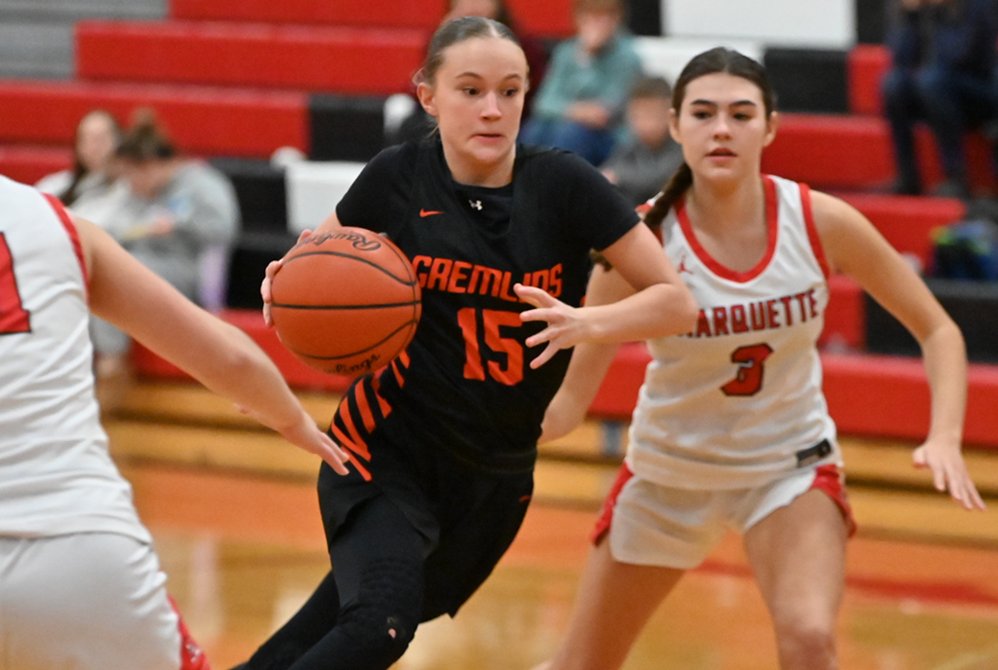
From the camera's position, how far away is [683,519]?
140 inches

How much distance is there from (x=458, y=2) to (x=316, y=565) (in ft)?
9.33

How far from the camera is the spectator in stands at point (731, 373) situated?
3.49 m

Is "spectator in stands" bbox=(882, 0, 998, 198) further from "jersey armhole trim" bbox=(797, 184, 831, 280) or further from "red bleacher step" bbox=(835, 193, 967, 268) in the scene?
"jersey armhole trim" bbox=(797, 184, 831, 280)

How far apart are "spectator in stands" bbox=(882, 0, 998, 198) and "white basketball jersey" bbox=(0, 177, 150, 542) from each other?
593 centimetres

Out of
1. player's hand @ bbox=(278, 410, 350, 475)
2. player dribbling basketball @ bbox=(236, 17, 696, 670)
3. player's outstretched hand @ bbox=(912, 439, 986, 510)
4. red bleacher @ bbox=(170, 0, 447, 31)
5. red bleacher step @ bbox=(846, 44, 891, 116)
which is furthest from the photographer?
red bleacher @ bbox=(170, 0, 447, 31)

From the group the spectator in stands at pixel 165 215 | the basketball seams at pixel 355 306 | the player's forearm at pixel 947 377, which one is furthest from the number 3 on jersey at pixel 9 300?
the spectator in stands at pixel 165 215

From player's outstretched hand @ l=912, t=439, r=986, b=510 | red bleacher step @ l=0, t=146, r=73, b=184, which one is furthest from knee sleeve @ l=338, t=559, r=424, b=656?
red bleacher step @ l=0, t=146, r=73, b=184

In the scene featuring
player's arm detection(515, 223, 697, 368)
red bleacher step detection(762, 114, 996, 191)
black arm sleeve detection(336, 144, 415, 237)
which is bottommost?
red bleacher step detection(762, 114, 996, 191)

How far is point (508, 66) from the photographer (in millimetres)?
3062

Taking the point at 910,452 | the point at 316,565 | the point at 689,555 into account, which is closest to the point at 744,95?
the point at 689,555

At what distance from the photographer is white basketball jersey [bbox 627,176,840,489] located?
3.49 m

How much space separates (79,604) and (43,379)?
35 cm

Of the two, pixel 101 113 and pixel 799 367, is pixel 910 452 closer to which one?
pixel 799 367

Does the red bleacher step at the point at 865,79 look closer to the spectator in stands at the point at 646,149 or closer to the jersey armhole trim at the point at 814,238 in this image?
the spectator in stands at the point at 646,149
